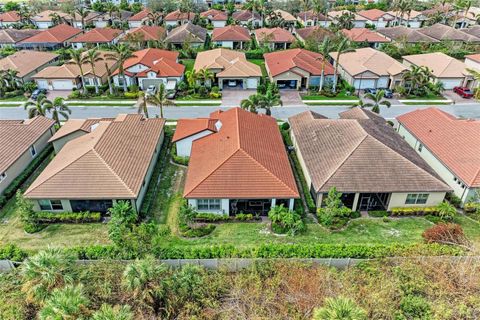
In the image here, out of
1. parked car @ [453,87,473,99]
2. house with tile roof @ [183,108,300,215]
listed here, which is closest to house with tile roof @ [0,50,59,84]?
house with tile roof @ [183,108,300,215]

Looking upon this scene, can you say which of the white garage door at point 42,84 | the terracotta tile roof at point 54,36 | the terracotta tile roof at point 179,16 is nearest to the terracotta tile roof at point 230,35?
the terracotta tile roof at point 179,16

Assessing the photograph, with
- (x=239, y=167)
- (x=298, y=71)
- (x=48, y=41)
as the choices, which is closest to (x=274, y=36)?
(x=298, y=71)

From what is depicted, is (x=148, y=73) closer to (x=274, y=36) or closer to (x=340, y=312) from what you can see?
(x=274, y=36)

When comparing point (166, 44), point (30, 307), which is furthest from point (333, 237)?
point (166, 44)

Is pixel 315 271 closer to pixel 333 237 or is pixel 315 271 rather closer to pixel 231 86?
pixel 333 237

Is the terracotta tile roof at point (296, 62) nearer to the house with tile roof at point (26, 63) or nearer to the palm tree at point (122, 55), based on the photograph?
the palm tree at point (122, 55)
